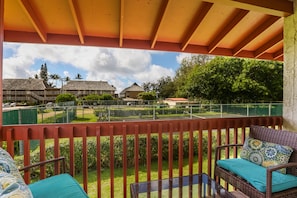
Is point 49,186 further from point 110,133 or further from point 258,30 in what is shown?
point 258,30

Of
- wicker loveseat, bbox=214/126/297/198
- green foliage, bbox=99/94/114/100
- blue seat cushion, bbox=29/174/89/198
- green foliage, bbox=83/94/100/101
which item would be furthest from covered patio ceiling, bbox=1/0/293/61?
green foliage, bbox=99/94/114/100

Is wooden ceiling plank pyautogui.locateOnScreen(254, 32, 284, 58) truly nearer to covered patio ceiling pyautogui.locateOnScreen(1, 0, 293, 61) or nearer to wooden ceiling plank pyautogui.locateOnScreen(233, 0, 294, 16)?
covered patio ceiling pyautogui.locateOnScreen(1, 0, 293, 61)

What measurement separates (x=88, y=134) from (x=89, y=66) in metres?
13.8

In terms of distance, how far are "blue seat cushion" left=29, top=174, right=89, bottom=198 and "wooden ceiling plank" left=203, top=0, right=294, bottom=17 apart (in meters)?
2.29

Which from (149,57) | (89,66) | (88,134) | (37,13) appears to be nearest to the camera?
(88,134)

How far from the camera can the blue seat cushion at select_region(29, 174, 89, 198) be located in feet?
4.38

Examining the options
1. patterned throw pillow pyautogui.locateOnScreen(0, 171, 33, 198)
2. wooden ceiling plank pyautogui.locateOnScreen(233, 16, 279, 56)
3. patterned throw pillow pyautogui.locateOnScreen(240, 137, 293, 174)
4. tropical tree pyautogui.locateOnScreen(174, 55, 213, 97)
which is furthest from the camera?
tropical tree pyautogui.locateOnScreen(174, 55, 213, 97)

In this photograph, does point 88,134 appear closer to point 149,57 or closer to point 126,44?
point 126,44

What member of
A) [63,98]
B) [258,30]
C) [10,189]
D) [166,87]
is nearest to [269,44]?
[258,30]

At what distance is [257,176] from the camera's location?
1695 mm

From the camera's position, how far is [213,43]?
327cm

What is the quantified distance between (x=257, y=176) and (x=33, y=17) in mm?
2957

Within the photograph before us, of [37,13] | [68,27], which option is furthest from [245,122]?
[37,13]

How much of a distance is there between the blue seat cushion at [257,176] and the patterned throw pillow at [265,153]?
0.07 meters
